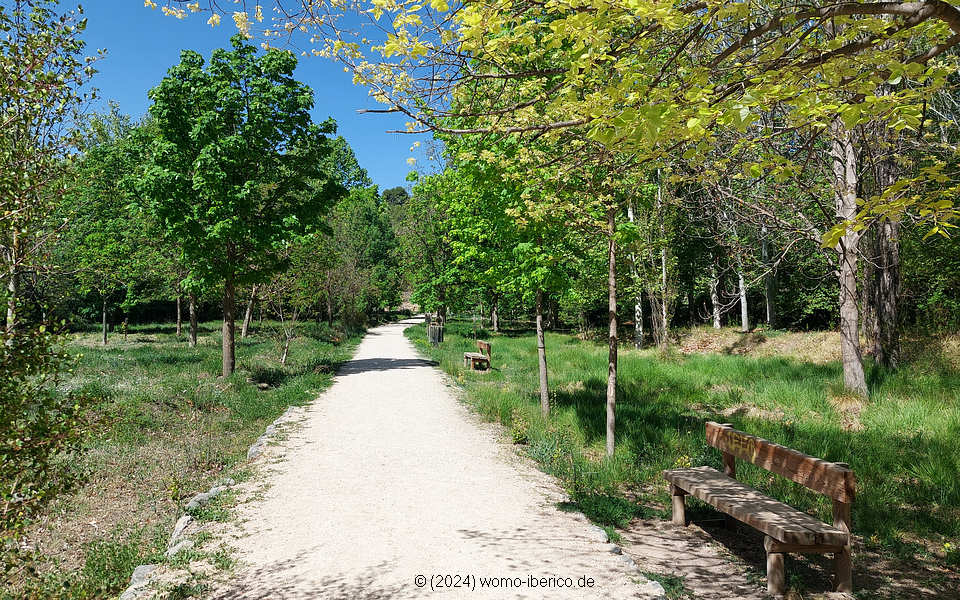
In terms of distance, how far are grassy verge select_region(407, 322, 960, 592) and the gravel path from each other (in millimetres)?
700

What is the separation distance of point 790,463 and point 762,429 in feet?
12.4

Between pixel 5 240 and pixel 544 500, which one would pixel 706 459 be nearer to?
pixel 544 500

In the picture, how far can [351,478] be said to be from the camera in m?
6.19

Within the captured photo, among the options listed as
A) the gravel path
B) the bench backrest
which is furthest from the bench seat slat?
the gravel path

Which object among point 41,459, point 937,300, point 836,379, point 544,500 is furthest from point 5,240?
point 937,300

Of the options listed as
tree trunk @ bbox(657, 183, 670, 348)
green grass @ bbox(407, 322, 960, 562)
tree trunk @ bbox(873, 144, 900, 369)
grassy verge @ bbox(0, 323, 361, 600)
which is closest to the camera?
grassy verge @ bbox(0, 323, 361, 600)

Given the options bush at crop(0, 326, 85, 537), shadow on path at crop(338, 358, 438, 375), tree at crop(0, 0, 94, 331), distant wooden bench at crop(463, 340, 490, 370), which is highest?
tree at crop(0, 0, 94, 331)

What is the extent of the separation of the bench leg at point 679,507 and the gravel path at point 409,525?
898 millimetres

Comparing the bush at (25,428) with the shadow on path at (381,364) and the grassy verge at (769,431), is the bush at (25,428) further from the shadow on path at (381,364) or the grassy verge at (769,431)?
the shadow on path at (381,364)

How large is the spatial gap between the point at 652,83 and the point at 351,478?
17.3 ft

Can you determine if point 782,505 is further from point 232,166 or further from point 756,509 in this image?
point 232,166

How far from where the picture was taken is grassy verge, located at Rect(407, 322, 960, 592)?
506cm

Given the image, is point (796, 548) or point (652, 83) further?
point (796, 548)

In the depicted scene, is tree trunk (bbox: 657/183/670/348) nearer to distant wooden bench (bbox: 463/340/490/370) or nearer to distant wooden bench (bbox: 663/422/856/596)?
distant wooden bench (bbox: 463/340/490/370)
